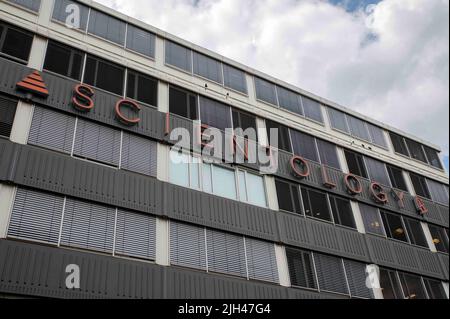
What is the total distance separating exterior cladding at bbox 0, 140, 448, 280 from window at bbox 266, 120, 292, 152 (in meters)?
4.62

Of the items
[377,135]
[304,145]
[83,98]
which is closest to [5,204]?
[83,98]

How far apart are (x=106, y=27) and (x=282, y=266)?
15088 millimetres

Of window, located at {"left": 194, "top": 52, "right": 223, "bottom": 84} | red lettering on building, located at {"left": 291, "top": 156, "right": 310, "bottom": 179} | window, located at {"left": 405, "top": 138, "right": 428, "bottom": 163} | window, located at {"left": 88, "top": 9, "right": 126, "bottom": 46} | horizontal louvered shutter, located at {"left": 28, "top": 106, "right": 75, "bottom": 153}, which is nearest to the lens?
horizontal louvered shutter, located at {"left": 28, "top": 106, "right": 75, "bottom": 153}

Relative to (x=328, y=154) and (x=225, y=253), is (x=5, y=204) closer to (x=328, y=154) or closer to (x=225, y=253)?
(x=225, y=253)

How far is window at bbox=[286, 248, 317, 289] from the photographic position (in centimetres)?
2270

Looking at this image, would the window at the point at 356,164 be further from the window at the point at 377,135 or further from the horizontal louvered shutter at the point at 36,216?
the horizontal louvered shutter at the point at 36,216

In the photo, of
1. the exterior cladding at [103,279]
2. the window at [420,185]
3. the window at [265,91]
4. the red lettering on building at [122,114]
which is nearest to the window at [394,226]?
the window at [420,185]

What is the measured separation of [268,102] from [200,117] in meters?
5.89

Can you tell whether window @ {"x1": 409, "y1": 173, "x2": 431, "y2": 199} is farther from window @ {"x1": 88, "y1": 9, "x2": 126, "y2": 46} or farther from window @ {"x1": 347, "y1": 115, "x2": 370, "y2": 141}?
window @ {"x1": 88, "y1": 9, "x2": 126, "y2": 46}

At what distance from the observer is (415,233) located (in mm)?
30281

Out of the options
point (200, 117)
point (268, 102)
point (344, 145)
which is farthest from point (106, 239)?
point (344, 145)

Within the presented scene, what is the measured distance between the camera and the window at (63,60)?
2161 centimetres

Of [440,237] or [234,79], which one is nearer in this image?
[234,79]

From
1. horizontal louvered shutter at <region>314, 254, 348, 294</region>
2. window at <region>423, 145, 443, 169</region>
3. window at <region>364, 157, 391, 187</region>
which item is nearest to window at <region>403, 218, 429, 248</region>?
window at <region>364, 157, 391, 187</region>
